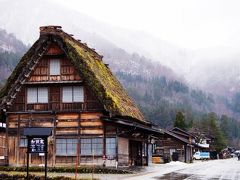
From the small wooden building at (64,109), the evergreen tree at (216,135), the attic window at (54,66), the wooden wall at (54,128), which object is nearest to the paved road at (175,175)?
the small wooden building at (64,109)

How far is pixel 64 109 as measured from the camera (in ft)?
112

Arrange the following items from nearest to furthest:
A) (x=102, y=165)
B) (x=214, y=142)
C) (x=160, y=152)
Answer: (x=102, y=165), (x=160, y=152), (x=214, y=142)

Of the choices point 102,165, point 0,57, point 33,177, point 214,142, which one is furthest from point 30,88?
point 0,57

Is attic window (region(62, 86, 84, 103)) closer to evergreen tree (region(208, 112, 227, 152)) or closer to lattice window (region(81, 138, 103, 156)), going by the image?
lattice window (region(81, 138, 103, 156))

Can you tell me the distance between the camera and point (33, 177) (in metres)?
22.6

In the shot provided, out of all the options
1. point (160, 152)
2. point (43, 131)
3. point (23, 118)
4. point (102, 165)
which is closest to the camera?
point (43, 131)

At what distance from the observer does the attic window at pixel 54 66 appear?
34.2 m

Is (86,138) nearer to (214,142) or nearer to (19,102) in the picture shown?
(19,102)

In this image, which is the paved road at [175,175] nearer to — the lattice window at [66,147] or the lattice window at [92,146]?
the lattice window at [92,146]

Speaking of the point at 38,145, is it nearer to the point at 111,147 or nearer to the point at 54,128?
the point at 111,147

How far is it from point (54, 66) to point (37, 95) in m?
2.42

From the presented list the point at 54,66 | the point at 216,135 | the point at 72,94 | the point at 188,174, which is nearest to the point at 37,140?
→ the point at 188,174

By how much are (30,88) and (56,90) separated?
198 centimetres

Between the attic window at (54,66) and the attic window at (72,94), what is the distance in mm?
1310
